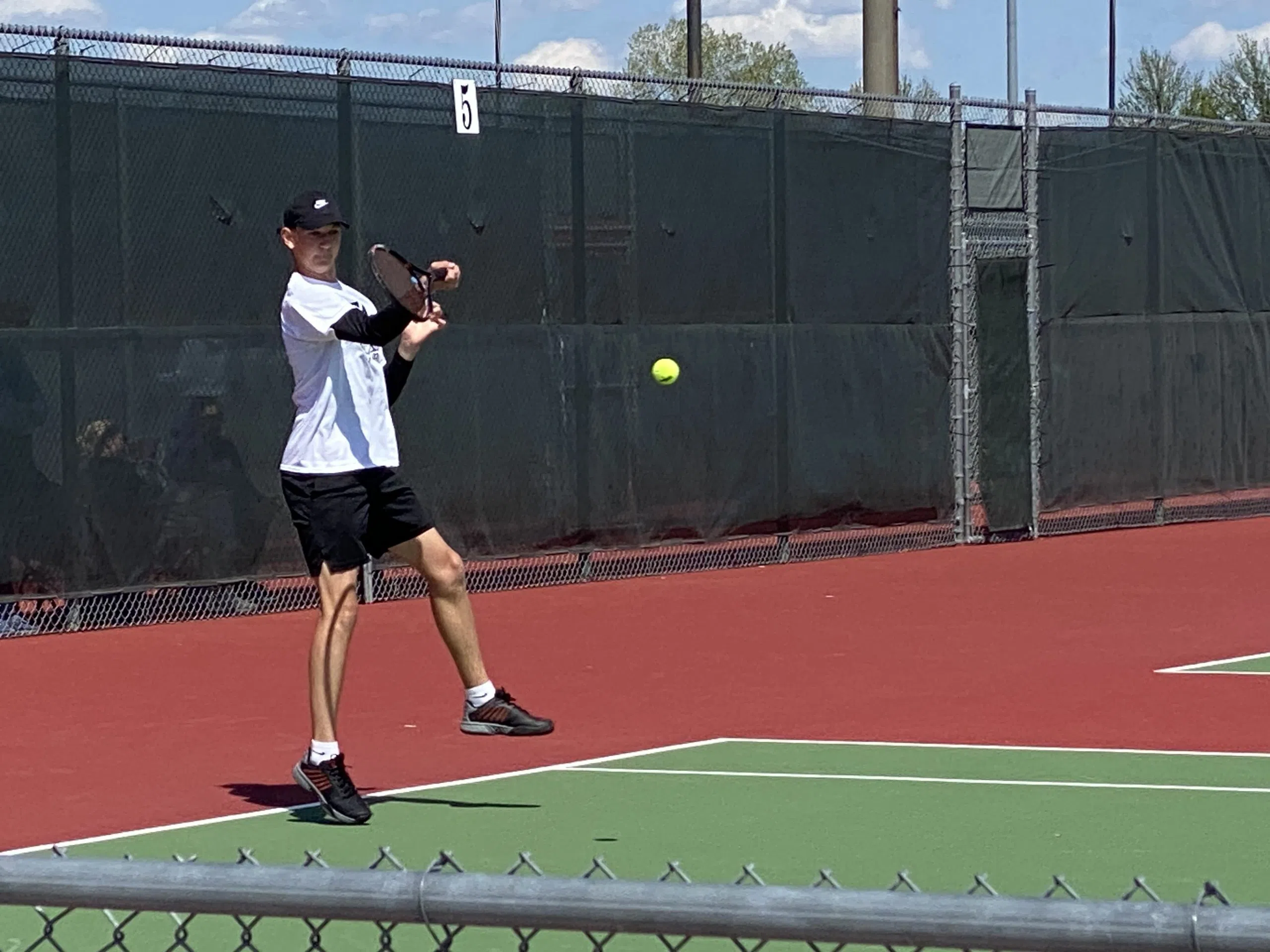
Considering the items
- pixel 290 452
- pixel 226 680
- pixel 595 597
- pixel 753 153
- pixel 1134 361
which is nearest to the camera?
pixel 290 452

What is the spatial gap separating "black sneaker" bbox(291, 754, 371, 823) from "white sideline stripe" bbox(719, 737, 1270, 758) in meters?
1.93

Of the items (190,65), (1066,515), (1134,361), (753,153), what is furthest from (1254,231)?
(190,65)

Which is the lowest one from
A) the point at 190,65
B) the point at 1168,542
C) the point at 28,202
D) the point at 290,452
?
the point at 1168,542

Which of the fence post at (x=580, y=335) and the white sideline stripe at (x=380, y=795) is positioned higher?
the fence post at (x=580, y=335)

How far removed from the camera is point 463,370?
13.6m

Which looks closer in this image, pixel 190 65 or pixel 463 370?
pixel 190 65

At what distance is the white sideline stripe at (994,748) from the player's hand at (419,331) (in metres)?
2.04

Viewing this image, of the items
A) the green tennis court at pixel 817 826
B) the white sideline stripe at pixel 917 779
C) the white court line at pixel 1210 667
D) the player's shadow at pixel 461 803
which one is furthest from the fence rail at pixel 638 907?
the white court line at pixel 1210 667

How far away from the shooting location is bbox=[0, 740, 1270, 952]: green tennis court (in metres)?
5.88

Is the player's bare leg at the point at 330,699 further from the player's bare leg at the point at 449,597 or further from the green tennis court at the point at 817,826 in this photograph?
the player's bare leg at the point at 449,597

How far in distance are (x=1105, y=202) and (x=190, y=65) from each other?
26.0 ft

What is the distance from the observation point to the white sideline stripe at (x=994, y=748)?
780 centimetres

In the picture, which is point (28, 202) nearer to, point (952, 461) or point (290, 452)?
point (290, 452)

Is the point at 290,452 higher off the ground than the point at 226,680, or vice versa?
the point at 290,452
